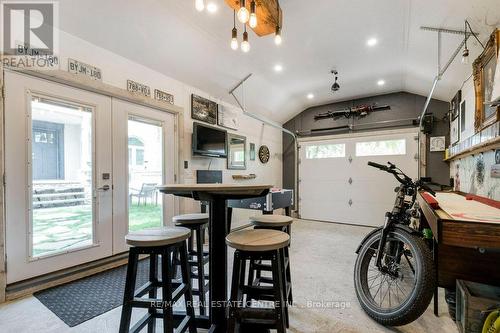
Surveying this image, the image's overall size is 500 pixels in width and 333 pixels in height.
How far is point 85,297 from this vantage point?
2.10m

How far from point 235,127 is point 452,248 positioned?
12.6ft

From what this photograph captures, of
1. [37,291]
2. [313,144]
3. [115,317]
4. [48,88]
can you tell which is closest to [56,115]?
[48,88]

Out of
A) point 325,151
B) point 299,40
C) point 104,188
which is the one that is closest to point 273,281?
point 104,188

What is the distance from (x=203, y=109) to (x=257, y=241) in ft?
10.3

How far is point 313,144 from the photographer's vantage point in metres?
5.98

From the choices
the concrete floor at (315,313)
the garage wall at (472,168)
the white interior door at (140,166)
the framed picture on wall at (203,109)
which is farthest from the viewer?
the framed picture on wall at (203,109)

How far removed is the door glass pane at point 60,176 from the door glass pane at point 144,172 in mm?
489

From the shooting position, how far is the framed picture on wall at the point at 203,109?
3.84 meters

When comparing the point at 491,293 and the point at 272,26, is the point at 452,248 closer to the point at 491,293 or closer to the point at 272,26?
the point at 491,293

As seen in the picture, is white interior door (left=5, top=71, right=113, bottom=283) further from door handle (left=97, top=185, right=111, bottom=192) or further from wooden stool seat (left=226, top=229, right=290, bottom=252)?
wooden stool seat (left=226, top=229, right=290, bottom=252)

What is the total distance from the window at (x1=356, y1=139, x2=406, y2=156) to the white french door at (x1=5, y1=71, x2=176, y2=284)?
14.4ft

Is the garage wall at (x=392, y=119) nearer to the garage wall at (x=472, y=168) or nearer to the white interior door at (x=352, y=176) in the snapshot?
the white interior door at (x=352, y=176)

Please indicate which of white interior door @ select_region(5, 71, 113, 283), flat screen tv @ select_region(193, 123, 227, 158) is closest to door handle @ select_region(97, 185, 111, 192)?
white interior door @ select_region(5, 71, 113, 283)

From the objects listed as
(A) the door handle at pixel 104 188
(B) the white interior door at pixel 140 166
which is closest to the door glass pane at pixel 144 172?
(B) the white interior door at pixel 140 166
